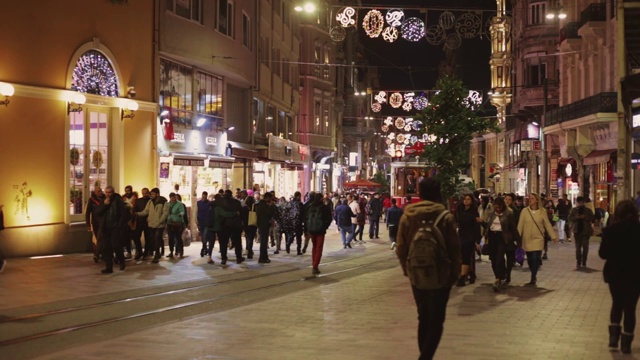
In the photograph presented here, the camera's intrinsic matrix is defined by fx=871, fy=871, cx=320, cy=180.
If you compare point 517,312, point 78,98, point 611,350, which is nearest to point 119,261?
point 78,98

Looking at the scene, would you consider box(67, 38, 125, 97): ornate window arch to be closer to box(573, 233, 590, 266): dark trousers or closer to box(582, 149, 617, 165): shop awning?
box(573, 233, 590, 266): dark trousers

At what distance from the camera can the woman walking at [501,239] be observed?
16.7 meters

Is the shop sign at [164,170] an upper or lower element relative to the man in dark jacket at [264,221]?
upper

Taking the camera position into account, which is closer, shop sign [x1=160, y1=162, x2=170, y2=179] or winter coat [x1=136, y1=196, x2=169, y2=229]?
winter coat [x1=136, y1=196, x2=169, y2=229]

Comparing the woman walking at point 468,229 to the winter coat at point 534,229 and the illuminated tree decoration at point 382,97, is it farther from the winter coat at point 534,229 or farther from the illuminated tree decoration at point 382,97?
the illuminated tree decoration at point 382,97

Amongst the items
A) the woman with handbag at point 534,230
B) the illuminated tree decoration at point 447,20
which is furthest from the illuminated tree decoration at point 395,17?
the woman with handbag at point 534,230

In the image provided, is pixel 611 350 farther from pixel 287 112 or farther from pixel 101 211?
pixel 287 112

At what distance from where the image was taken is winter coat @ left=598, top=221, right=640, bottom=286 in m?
9.85

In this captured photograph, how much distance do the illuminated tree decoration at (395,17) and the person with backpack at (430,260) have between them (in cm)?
2218

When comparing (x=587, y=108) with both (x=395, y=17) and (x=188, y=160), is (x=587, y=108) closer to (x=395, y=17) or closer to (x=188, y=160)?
(x=395, y=17)

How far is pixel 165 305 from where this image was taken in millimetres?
14266

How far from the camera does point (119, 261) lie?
19906 mm

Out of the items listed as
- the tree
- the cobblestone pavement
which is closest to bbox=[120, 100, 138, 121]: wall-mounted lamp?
the cobblestone pavement

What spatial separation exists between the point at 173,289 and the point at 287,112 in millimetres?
33436
